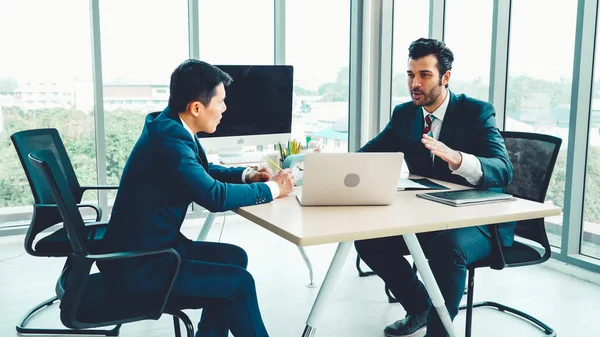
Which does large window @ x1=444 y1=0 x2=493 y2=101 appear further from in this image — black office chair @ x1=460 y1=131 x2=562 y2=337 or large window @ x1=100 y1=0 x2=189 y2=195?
large window @ x1=100 y1=0 x2=189 y2=195

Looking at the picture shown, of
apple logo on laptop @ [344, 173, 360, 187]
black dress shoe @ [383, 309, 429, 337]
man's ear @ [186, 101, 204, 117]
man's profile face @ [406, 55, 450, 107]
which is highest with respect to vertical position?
man's profile face @ [406, 55, 450, 107]

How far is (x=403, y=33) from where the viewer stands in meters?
4.87

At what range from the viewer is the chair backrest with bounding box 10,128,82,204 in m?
2.53

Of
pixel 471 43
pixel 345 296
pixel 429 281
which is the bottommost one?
pixel 345 296

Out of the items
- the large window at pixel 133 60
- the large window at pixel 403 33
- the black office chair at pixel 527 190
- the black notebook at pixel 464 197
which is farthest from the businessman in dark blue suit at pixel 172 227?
the large window at pixel 403 33

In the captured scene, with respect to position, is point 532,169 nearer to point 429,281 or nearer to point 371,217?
point 429,281

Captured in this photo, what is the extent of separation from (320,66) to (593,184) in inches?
99.9

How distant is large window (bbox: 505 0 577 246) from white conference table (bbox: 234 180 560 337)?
158 cm

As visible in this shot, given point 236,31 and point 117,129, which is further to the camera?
point 236,31

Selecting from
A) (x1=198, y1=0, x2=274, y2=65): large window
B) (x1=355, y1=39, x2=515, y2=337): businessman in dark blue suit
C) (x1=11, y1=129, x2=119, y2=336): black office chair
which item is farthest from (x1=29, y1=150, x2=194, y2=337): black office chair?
(x1=198, y1=0, x2=274, y2=65): large window

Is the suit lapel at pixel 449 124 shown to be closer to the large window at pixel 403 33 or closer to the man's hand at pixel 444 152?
the man's hand at pixel 444 152

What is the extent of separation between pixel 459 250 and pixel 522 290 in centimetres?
123

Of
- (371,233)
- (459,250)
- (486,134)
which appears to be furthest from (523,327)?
(371,233)

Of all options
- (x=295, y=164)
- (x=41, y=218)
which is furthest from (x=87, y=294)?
(x=295, y=164)
